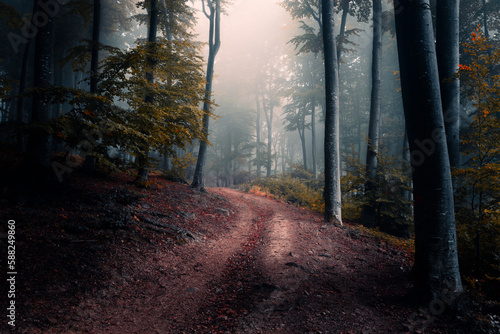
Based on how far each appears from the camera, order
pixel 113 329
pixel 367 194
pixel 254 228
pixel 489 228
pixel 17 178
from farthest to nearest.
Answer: pixel 367 194, pixel 254 228, pixel 17 178, pixel 489 228, pixel 113 329

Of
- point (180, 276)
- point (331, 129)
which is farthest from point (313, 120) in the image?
point (180, 276)

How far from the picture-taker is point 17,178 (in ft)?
19.5

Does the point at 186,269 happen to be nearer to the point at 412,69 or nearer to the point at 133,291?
the point at 133,291

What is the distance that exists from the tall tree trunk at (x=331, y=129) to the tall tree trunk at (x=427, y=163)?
4.99 m

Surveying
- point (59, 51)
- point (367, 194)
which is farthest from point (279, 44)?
point (367, 194)

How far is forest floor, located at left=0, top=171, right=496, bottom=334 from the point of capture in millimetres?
3291

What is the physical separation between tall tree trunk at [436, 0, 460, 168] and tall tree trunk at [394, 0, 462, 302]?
2339 millimetres

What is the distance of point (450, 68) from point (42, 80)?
11.3m

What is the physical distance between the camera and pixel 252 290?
14.0ft

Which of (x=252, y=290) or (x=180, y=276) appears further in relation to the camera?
(x=180, y=276)

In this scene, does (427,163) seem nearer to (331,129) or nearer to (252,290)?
(252,290)

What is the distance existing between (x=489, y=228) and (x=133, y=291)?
267 inches

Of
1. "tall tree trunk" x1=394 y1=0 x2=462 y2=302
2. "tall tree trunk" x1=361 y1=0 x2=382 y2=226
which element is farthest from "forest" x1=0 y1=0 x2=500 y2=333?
"tall tree trunk" x1=361 y1=0 x2=382 y2=226

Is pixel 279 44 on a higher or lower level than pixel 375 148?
higher
